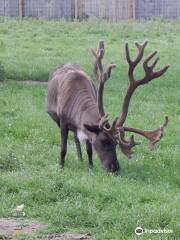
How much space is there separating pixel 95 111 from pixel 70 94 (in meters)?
0.51

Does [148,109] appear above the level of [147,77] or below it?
below

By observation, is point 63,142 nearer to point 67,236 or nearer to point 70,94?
point 70,94

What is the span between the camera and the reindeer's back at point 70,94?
33.2ft

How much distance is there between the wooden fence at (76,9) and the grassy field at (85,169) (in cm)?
1112

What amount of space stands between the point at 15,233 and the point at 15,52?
13.0m

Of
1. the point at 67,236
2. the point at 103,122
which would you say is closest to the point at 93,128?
the point at 103,122

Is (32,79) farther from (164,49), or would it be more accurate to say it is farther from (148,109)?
(164,49)

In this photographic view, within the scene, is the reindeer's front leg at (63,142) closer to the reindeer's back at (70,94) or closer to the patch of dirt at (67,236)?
the reindeer's back at (70,94)

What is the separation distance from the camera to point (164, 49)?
71.2ft

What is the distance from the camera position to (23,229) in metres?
7.51

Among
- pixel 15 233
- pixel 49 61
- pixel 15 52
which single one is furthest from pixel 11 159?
pixel 15 52

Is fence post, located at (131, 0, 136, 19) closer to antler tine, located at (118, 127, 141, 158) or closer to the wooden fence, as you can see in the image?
the wooden fence

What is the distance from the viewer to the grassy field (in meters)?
7.70

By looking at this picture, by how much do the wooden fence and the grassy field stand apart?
11.1 metres
